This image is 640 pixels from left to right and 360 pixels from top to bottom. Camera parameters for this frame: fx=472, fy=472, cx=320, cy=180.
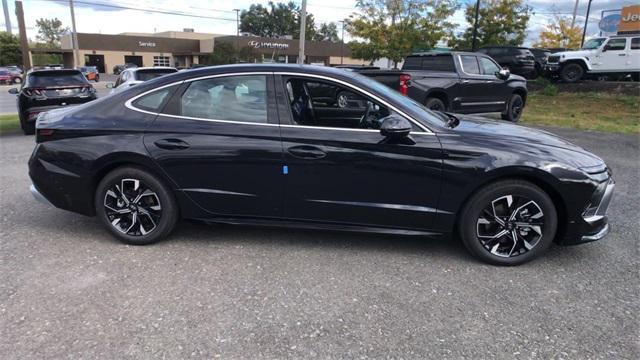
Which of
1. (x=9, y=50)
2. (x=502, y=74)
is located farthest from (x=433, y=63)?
(x=9, y=50)

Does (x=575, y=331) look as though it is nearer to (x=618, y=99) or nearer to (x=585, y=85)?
(x=618, y=99)

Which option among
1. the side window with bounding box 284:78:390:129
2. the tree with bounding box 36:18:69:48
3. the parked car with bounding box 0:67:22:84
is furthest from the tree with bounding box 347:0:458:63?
the tree with bounding box 36:18:69:48

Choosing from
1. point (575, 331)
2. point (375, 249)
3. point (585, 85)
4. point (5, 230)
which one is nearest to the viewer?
point (575, 331)

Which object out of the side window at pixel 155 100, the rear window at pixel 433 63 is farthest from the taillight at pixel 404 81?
the side window at pixel 155 100

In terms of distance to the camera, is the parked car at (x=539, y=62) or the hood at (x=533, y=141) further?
the parked car at (x=539, y=62)

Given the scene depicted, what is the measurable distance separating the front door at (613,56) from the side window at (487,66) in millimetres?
9552

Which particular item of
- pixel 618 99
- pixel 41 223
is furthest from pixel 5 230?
pixel 618 99

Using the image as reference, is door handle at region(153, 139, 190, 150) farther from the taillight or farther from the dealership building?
the dealership building

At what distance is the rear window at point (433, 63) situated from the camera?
11.3 metres

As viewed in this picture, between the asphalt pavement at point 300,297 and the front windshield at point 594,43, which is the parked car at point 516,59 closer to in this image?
the front windshield at point 594,43

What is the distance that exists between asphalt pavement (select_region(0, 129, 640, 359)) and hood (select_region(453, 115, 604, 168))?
875 millimetres

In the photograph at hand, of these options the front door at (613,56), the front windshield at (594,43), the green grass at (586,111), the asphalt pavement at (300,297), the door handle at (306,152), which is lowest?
the asphalt pavement at (300,297)

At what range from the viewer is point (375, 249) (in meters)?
4.18

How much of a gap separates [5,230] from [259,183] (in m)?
2.64
